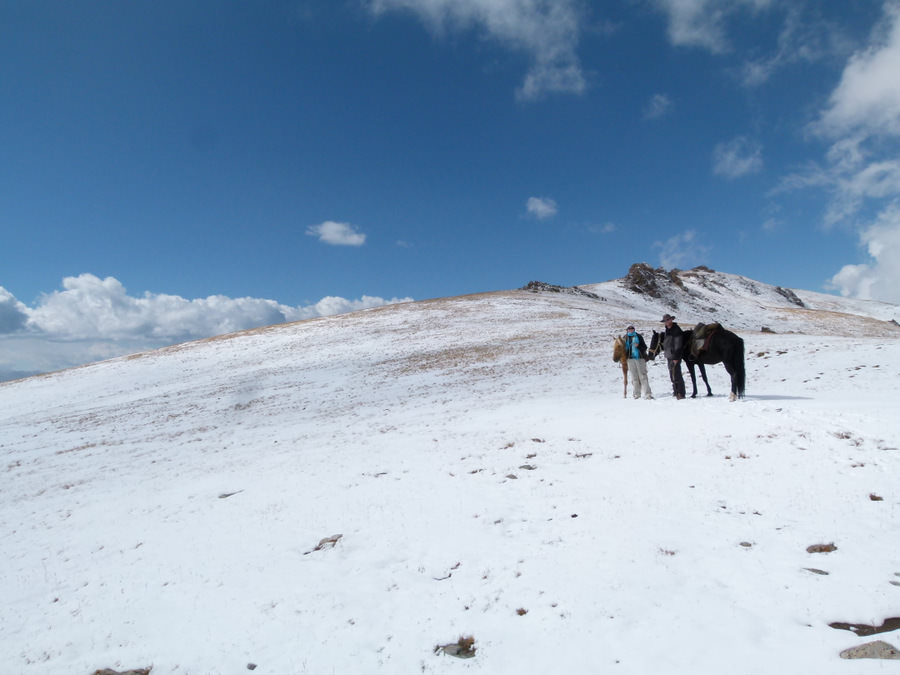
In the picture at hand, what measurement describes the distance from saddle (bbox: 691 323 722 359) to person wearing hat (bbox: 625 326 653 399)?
171cm

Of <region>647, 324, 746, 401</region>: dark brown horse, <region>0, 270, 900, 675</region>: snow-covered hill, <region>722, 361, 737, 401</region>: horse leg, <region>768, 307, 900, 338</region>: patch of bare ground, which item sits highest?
<region>768, 307, 900, 338</region>: patch of bare ground

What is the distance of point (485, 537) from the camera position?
819 cm

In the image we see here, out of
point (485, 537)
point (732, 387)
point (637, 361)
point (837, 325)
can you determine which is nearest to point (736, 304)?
point (837, 325)

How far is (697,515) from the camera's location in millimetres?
7863

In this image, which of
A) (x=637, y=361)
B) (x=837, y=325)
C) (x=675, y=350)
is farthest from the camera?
(x=837, y=325)

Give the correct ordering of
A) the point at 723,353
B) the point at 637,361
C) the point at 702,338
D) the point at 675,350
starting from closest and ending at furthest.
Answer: the point at 723,353, the point at 702,338, the point at 675,350, the point at 637,361

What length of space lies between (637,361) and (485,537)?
457 inches

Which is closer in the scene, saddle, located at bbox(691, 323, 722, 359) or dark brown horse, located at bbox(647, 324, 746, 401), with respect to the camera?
dark brown horse, located at bbox(647, 324, 746, 401)

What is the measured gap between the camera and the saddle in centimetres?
1580

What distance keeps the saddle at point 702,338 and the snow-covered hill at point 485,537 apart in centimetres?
183

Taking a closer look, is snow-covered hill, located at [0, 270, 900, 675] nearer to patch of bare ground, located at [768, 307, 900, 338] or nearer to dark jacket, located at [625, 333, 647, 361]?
dark jacket, located at [625, 333, 647, 361]

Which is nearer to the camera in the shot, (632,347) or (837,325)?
(632,347)

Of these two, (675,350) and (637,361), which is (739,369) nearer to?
(675,350)

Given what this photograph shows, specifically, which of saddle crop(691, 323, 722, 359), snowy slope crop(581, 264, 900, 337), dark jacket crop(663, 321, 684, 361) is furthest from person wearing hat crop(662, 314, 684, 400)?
snowy slope crop(581, 264, 900, 337)
